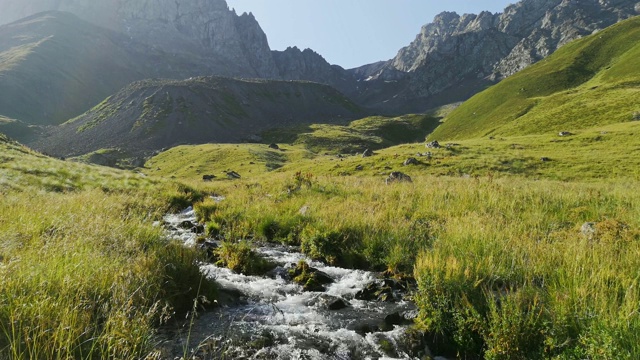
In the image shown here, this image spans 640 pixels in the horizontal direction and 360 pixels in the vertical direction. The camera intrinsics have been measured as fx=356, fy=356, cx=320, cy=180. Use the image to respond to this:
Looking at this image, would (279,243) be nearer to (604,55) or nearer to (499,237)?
(499,237)

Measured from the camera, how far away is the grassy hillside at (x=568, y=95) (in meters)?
75.6

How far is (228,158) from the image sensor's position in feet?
292

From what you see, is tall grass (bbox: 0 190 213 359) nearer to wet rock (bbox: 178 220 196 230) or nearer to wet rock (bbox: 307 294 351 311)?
wet rock (bbox: 307 294 351 311)

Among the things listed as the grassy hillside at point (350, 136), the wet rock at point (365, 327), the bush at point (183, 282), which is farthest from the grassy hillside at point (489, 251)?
the grassy hillside at point (350, 136)

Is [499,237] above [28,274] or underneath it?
underneath

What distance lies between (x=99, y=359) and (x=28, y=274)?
5.65ft

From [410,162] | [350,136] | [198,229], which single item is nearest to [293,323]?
[198,229]

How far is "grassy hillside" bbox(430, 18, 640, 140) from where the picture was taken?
75.6 meters

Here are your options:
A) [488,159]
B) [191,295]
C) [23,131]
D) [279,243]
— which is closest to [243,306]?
[191,295]

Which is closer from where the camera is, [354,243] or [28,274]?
[28,274]

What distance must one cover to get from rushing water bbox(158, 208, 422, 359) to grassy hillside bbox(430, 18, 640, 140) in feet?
264

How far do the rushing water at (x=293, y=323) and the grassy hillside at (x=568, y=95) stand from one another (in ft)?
264

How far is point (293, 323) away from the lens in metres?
6.69

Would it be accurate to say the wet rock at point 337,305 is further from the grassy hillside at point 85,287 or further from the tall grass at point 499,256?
the grassy hillside at point 85,287
